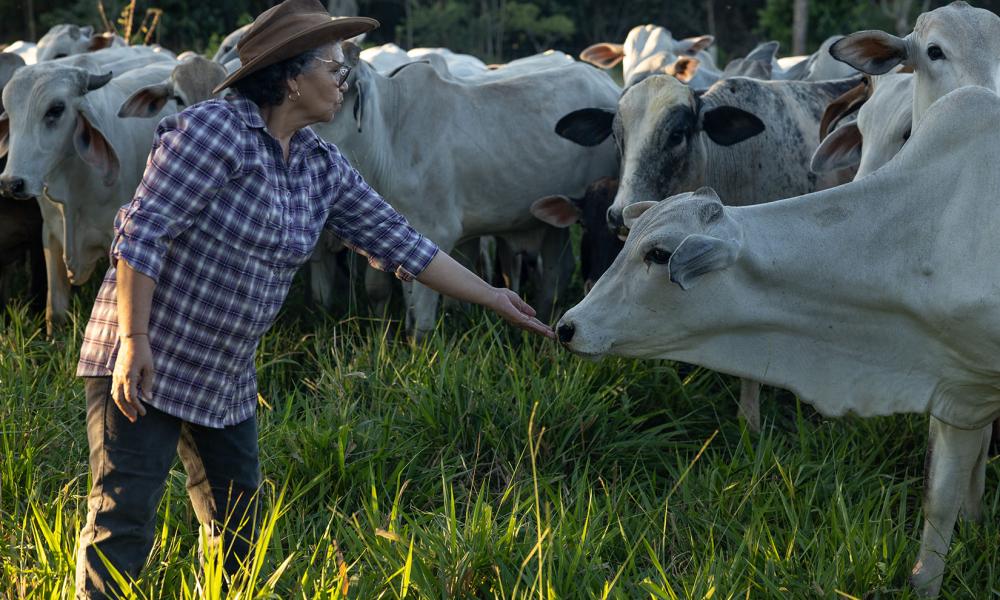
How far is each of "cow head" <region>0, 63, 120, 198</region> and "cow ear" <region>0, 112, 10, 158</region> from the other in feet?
0.58

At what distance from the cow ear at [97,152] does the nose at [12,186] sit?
1.07ft

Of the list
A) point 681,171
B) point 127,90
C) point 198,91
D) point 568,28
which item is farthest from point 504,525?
point 568,28

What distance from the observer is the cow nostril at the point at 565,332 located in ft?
10.2

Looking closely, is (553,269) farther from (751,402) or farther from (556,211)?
(751,402)

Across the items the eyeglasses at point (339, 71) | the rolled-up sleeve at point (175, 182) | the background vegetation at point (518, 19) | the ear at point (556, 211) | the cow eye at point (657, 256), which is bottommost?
the background vegetation at point (518, 19)

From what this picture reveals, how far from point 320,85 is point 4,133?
11.4 feet

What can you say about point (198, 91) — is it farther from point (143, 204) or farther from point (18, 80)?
point (143, 204)

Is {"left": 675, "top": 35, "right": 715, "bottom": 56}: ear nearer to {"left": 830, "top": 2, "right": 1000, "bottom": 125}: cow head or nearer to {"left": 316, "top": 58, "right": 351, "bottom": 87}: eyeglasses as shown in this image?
{"left": 830, "top": 2, "right": 1000, "bottom": 125}: cow head

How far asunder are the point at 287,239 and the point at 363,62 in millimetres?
2907

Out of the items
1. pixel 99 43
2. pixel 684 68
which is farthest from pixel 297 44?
pixel 99 43

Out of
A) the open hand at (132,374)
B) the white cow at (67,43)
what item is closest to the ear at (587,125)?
the open hand at (132,374)

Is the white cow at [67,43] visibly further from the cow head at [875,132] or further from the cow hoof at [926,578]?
the cow hoof at [926,578]

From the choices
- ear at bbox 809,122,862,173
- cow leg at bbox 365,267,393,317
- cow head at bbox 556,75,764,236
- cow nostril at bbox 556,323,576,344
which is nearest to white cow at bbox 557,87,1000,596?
cow nostril at bbox 556,323,576,344

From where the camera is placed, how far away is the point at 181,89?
567 cm
